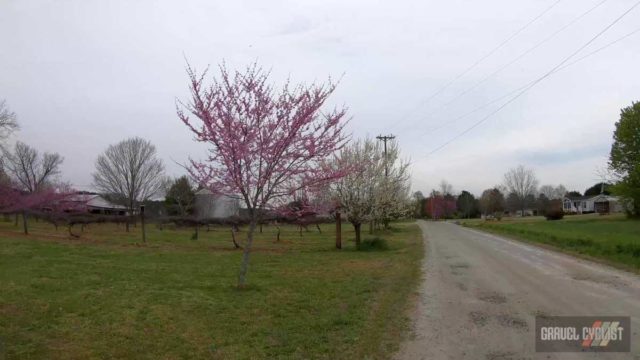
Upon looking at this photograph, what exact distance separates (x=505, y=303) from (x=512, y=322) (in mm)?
1745

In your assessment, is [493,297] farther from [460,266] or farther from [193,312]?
[460,266]

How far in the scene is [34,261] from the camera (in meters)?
14.8

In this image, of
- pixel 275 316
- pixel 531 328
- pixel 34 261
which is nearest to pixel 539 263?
A: pixel 531 328

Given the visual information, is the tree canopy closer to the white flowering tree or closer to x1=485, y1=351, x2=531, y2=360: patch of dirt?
the white flowering tree

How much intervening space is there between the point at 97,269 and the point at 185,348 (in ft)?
27.1

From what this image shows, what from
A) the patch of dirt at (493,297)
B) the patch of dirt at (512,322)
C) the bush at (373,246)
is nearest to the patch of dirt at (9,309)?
the patch of dirt at (512,322)

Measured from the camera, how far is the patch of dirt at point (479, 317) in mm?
7988

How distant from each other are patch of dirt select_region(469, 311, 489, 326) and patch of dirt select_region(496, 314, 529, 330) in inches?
8.1

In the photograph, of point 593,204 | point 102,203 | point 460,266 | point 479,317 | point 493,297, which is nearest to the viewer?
point 479,317

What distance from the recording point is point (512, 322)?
7914 mm

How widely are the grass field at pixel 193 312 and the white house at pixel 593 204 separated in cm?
8907

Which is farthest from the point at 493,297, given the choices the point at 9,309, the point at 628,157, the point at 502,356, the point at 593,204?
the point at 593,204

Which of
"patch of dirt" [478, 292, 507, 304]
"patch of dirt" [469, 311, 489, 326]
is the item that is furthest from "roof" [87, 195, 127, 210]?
"patch of dirt" [469, 311, 489, 326]

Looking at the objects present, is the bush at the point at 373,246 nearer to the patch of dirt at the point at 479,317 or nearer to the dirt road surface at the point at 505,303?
the dirt road surface at the point at 505,303
